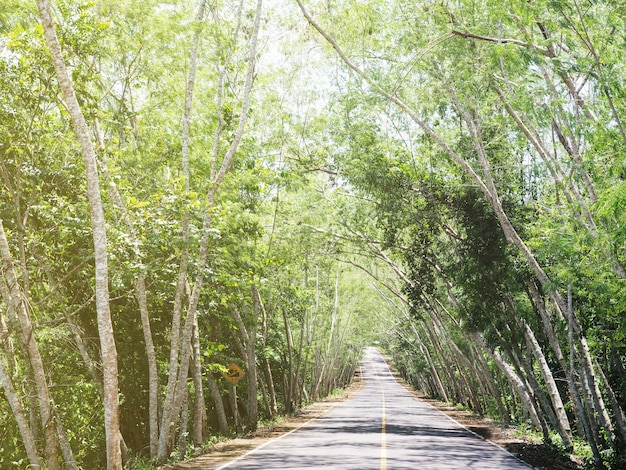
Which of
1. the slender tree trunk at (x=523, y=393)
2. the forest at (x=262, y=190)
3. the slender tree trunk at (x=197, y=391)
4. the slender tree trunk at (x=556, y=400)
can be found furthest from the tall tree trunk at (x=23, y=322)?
the slender tree trunk at (x=523, y=393)

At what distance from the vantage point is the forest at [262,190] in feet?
37.3

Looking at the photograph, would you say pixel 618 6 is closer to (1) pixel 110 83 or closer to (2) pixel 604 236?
(2) pixel 604 236

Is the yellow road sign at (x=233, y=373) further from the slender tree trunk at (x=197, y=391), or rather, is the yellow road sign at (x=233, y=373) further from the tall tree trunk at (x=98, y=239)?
the tall tree trunk at (x=98, y=239)

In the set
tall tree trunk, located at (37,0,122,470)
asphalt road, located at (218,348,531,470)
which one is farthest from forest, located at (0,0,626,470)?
asphalt road, located at (218,348,531,470)

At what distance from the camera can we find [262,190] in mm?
20547

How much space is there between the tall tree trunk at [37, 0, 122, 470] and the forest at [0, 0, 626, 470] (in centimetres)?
4

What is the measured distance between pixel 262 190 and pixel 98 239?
1034 cm

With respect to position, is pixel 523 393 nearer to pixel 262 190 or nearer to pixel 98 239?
pixel 262 190

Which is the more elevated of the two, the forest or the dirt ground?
the forest

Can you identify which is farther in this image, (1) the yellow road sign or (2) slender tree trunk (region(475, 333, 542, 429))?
(1) the yellow road sign

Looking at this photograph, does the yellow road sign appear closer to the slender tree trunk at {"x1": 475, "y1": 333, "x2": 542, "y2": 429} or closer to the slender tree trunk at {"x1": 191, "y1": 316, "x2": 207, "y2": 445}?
the slender tree trunk at {"x1": 191, "y1": 316, "x2": 207, "y2": 445}

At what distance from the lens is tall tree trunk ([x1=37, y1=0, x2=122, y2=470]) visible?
32.9 feet

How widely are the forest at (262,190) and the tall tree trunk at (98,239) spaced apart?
38mm

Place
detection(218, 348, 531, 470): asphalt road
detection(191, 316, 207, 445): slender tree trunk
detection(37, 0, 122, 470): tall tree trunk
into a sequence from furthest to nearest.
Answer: detection(191, 316, 207, 445): slender tree trunk
detection(218, 348, 531, 470): asphalt road
detection(37, 0, 122, 470): tall tree trunk
